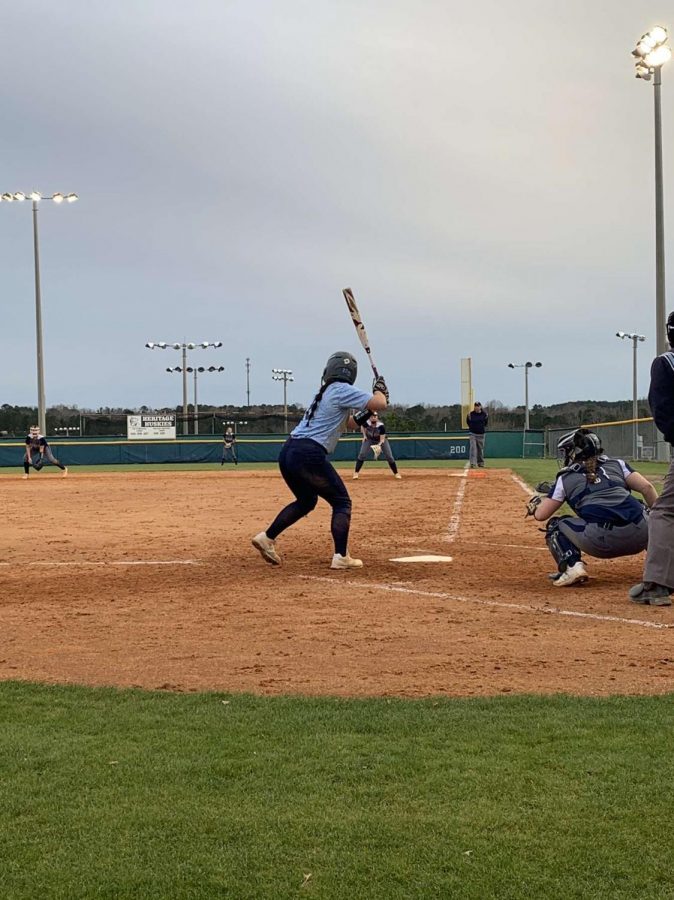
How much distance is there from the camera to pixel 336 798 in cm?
340

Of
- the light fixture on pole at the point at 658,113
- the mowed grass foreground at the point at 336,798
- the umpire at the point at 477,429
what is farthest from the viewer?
the umpire at the point at 477,429


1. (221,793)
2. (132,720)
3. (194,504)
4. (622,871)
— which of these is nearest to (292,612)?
(132,720)

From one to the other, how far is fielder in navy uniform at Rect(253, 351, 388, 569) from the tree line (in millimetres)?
50765

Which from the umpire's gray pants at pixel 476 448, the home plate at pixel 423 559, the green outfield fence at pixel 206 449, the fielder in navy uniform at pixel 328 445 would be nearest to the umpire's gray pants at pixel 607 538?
the home plate at pixel 423 559

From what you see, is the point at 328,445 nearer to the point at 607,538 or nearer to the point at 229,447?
the point at 607,538

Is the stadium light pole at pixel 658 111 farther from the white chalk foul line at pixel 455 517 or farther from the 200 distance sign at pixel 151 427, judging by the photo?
the 200 distance sign at pixel 151 427

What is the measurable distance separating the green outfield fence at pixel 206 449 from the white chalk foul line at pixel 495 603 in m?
37.7

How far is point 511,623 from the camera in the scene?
6.64 metres

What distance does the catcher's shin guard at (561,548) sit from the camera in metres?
8.22

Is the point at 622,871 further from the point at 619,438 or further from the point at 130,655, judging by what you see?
the point at 619,438

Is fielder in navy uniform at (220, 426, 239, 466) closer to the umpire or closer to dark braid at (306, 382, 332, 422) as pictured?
the umpire

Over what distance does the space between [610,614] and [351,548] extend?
15.1ft

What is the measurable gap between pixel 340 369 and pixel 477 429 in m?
22.2

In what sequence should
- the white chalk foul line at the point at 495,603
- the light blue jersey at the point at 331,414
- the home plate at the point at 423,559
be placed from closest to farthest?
the white chalk foul line at the point at 495,603 < the light blue jersey at the point at 331,414 < the home plate at the point at 423,559
